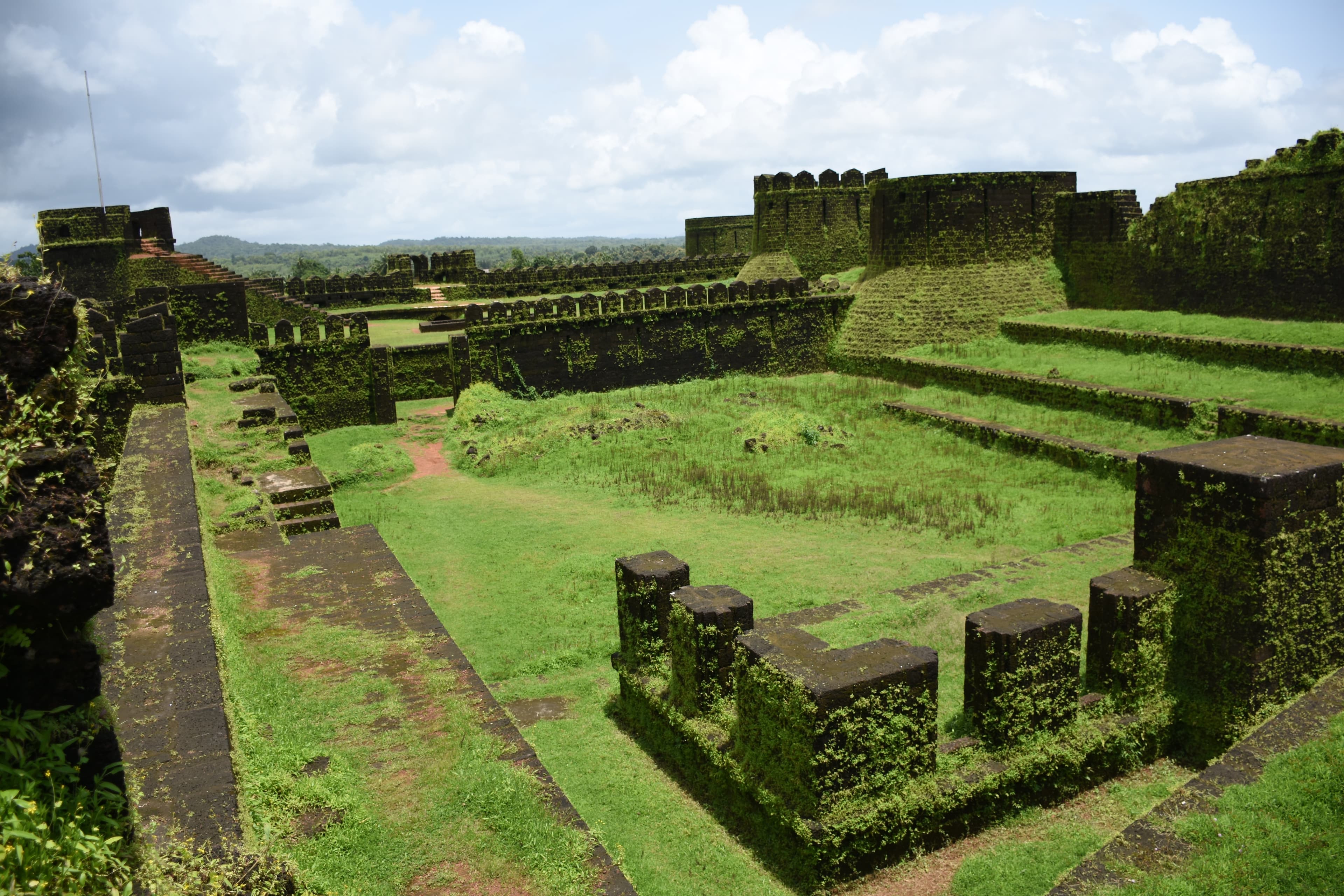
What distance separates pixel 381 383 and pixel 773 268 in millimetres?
14519

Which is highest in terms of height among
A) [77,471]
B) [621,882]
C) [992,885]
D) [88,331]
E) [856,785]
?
[88,331]

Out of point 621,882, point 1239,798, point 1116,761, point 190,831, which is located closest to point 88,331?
point 190,831

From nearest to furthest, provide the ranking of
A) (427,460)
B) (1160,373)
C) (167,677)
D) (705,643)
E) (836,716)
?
1. (167,677)
2. (836,716)
3. (705,643)
4. (1160,373)
5. (427,460)

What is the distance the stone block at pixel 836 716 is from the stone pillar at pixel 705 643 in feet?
1.78

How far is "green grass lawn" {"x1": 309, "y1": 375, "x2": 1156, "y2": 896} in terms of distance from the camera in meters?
5.67

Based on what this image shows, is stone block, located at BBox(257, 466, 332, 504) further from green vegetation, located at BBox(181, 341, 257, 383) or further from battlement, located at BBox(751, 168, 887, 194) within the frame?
battlement, located at BBox(751, 168, 887, 194)

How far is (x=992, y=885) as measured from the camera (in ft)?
14.3

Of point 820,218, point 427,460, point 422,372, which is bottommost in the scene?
point 427,460

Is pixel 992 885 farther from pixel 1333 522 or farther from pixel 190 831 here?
pixel 190 831

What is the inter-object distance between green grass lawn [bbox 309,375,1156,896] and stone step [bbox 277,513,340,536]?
4.47ft

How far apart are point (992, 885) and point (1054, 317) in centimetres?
1690

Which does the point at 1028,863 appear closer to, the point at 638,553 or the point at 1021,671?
the point at 1021,671

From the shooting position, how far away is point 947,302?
19.9 metres

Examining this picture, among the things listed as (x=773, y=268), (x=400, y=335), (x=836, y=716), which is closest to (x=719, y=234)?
(x=773, y=268)
